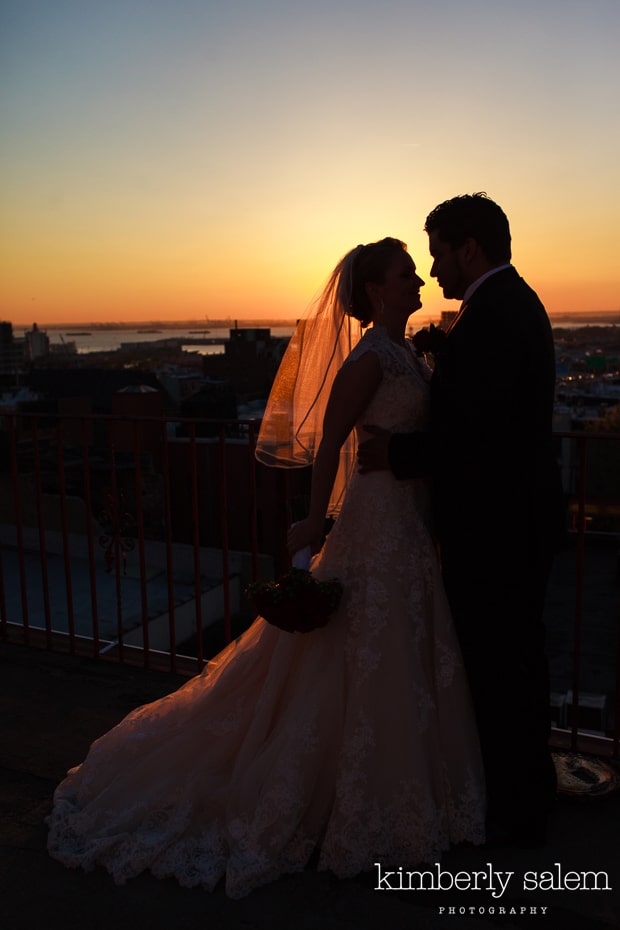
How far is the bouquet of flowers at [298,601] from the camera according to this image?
7.66 ft

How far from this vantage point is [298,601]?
2336 millimetres

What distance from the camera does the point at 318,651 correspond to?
245 centimetres

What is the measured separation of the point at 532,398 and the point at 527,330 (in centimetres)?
20

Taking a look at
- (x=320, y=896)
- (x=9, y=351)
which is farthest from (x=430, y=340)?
(x=9, y=351)

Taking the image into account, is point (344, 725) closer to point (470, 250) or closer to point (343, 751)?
point (343, 751)

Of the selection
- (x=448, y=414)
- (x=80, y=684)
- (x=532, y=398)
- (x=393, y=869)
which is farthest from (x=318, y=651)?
(x=80, y=684)

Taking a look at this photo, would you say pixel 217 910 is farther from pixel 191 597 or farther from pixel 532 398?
pixel 191 597

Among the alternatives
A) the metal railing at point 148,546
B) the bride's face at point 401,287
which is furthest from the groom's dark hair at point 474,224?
the metal railing at point 148,546

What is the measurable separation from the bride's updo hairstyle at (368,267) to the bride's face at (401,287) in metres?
0.02

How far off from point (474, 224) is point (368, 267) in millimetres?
352

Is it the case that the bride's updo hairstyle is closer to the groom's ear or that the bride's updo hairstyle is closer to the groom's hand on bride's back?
the groom's ear

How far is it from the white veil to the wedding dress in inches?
8.2

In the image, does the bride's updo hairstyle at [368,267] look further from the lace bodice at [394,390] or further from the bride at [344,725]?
the lace bodice at [394,390]

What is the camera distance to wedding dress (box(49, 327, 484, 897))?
90.2 inches
